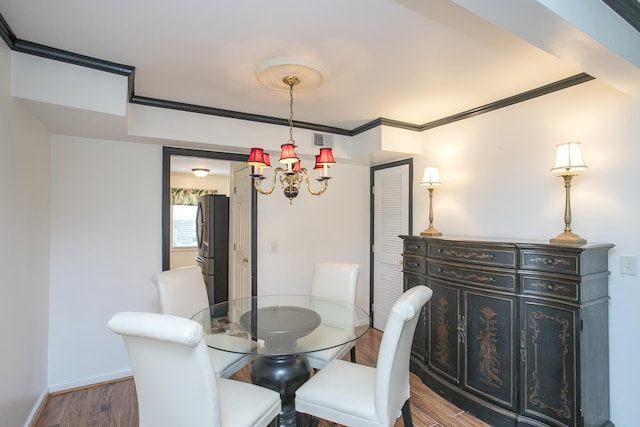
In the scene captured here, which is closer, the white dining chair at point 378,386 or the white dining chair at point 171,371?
the white dining chair at point 171,371

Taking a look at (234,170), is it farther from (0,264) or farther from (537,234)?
(537,234)

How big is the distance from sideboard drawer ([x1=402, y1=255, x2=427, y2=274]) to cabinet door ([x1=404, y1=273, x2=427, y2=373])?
5cm

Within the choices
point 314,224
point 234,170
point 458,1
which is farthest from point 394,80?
point 234,170

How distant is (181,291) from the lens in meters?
2.53

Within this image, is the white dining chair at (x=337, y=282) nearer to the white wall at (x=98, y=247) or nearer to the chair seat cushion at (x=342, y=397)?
the chair seat cushion at (x=342, y=397)

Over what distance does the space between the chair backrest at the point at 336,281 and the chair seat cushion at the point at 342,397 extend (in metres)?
0.96

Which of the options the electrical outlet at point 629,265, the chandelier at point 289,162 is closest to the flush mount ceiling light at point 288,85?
the chandelier at point 289,162

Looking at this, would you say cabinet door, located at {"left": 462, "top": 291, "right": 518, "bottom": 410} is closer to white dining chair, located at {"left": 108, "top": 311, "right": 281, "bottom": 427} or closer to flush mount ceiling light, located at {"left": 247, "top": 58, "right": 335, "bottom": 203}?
flush mount ceiling light, located at {"left": 247, "top": 58, "right": 335, "bottom": 203}

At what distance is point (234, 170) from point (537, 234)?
3489 millimetres

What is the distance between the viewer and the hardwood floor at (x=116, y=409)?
229 cm

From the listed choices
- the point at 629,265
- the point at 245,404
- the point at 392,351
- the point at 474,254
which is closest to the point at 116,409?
the point at 245,404

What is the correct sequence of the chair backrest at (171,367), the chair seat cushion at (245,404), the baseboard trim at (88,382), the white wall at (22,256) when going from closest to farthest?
the chair backrest at (171,367), the chair seat cushion at (245,404), the white wall at (22,256), the baseboard trim at (88,382)

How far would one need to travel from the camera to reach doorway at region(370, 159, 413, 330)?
379 centimetres

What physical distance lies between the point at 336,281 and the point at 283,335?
1058 millimetres
